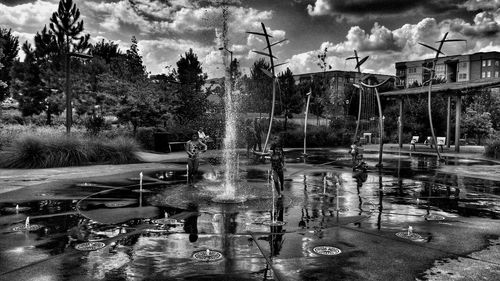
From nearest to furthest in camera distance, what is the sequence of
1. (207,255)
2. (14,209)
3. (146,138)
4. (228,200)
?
(207,255), (14,209), (228,200), (146,138)

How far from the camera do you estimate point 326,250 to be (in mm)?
5793

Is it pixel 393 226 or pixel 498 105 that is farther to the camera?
pixel 498 105

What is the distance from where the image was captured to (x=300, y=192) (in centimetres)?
1091

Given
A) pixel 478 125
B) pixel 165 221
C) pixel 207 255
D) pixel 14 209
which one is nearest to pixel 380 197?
pixel 165 221

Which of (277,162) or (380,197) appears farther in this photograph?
(380,197)

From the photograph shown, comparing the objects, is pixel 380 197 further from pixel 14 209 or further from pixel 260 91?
pixel 260 91

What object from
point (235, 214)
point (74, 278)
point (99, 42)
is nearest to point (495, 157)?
point (235, 214)

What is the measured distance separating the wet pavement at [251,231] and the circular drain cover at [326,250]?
6cm

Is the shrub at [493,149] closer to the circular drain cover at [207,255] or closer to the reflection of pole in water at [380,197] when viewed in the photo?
the reflection of pole in water at [380,197]

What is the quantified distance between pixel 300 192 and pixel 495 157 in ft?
56.4

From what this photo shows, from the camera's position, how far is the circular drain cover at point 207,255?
210 inches

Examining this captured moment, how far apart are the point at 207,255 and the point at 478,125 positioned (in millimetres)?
40074

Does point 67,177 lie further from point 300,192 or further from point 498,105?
point 498,105

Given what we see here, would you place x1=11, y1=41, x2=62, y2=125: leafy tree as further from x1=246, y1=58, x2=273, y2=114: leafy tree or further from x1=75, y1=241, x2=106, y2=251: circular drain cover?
x1=75, y1=241, x2=106, y2=251: circular drain cover
